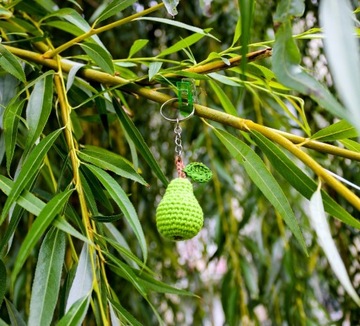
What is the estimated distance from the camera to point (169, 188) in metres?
0.63

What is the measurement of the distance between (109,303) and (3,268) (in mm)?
107

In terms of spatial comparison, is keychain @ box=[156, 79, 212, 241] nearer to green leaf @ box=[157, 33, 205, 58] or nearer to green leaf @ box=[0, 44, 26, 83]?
green leaf @ box=[157, 33, 205, 58]

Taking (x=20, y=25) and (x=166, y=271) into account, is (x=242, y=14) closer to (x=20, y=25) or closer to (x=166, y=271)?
(x=20, y=25)

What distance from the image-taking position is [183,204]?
23.4 inches

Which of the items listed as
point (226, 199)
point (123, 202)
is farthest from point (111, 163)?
point (226, 199)

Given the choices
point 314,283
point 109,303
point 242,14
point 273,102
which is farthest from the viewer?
point 314,283

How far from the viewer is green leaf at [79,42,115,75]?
655 millimetres

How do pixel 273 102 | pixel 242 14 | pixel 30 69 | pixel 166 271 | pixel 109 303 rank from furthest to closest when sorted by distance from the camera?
1. pixel 166 271
2. pixel 273 102
3. pixel 30 69
4. pixel 109 303
5. pixel 242 14

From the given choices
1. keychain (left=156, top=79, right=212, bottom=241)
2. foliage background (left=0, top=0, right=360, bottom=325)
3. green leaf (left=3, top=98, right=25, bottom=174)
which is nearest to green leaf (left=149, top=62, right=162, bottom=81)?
keychain (left=156, top=79, right=212, bottom=241)

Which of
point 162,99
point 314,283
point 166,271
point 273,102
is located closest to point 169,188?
point 162,99

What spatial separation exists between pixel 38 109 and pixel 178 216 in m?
0.18

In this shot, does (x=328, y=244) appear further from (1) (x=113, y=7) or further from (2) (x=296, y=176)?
(1) (x=113, y=7)

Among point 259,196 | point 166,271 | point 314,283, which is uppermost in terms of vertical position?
point 259,196

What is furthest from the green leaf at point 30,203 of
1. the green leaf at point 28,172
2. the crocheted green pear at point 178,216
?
the crocheted green pear at point 178,216
